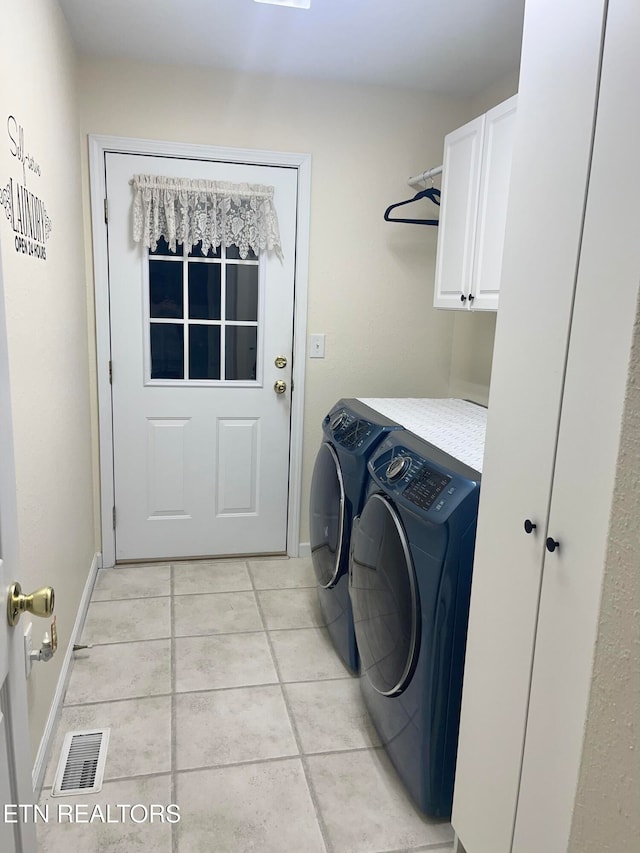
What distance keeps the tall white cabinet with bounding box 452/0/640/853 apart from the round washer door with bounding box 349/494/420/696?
0.26 meters

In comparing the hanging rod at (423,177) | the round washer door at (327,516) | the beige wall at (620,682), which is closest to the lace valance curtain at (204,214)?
the hanging rod at (423,177)

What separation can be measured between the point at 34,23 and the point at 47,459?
4.17ft

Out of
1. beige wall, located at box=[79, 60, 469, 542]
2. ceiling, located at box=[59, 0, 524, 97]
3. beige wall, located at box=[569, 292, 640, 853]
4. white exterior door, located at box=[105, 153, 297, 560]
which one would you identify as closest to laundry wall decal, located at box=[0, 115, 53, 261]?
ceiling, located at box=[59, 0, 524, 97]

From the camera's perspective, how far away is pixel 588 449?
100cm

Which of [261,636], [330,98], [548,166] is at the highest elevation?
[330,98]

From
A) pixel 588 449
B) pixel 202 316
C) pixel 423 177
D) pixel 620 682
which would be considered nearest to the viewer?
pixel 620 682

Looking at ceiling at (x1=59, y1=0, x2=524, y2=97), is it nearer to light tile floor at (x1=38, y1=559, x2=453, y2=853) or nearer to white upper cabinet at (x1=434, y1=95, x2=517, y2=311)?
white upper cabinet at (x1=434, y1=95, x2=517, y2=311)

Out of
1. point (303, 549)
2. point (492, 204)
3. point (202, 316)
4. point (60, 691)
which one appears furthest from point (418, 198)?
point (60, 691)

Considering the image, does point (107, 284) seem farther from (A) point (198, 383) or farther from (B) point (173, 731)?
(B) point (173, 731)

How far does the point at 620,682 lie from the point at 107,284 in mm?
2715

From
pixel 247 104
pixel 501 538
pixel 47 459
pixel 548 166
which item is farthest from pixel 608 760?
pixel 247 104

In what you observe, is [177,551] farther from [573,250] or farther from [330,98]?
[573,250]

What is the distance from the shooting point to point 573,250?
1.05 m

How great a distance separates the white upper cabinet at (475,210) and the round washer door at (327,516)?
2.68 feet
